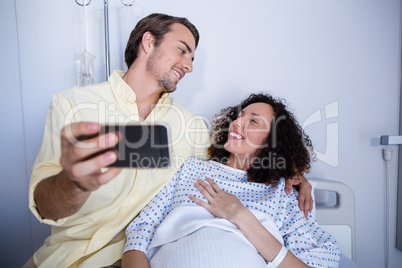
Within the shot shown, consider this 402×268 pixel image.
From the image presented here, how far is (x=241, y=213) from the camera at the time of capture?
91cm

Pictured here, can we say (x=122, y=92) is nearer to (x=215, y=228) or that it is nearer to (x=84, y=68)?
(x=84, y=68)

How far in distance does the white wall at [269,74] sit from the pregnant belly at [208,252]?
2.48 feet

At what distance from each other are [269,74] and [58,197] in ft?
3.79

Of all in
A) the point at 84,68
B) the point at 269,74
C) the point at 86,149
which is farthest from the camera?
the point at 269,74

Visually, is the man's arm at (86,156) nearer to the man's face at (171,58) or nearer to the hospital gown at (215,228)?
the hospital gown at (215,228)

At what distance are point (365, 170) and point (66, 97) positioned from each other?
4.80 feet

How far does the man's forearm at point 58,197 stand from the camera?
1.90 ft

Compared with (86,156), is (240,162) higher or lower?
lower

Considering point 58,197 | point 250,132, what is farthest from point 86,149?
point 250,132

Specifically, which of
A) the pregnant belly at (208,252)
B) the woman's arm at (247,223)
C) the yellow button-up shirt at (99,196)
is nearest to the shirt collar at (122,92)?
the yellow button-up shirt at (99,196)

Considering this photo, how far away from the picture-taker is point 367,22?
4.79 ft

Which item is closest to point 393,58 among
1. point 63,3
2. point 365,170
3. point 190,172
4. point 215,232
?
point 365,170

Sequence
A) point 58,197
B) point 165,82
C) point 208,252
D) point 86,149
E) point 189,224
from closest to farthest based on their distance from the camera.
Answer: point 86,149, point 58,197, point 208,252, point 189,224, point 165,82

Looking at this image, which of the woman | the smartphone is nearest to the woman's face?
the woman
